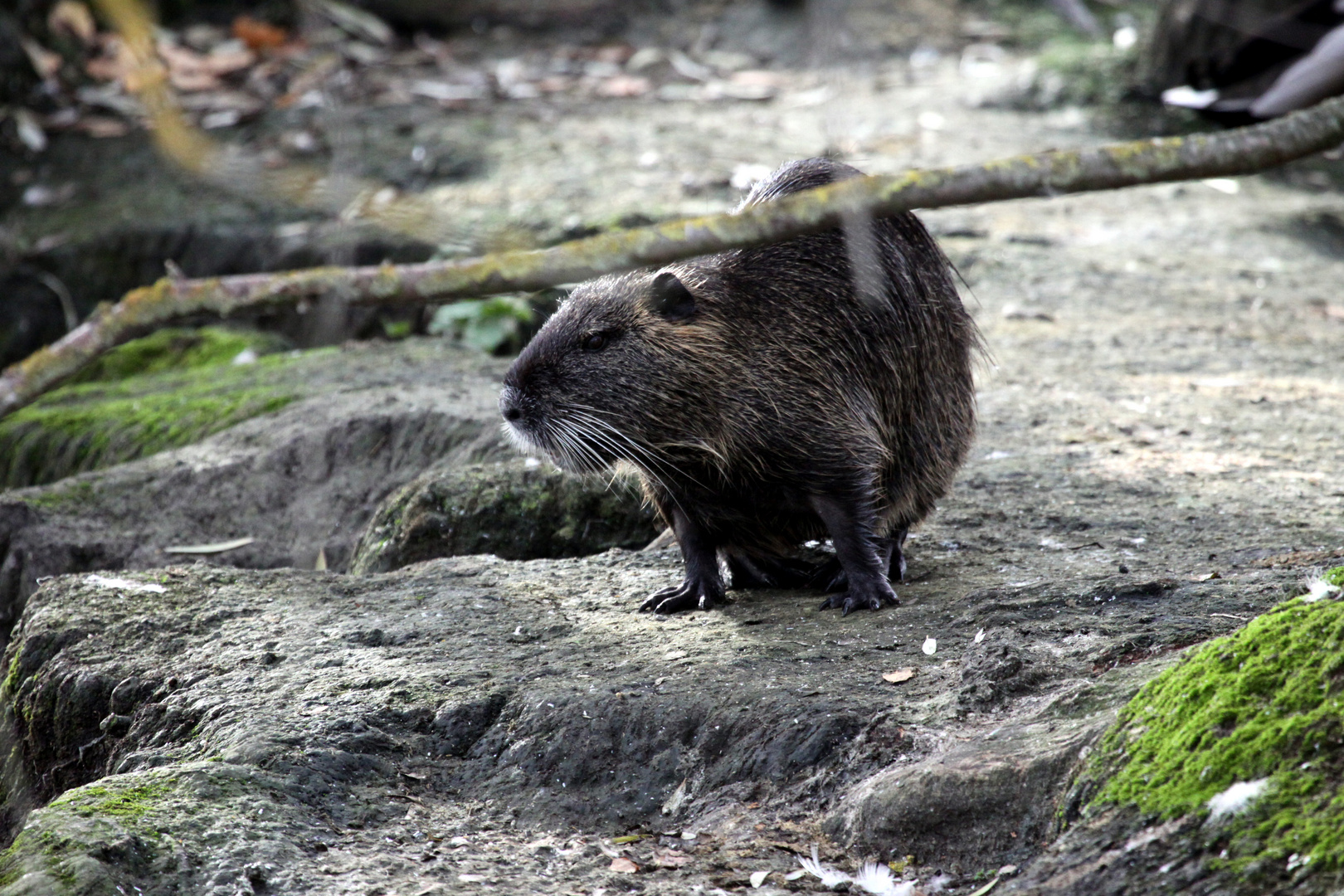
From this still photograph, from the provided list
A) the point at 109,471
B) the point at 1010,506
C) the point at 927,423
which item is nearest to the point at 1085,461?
the point at 1010,506

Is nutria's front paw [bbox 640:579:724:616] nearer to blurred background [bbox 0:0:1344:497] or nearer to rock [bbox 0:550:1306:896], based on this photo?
rock [bbox 0:550:1306:896]

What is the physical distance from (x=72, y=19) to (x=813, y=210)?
6.83 m

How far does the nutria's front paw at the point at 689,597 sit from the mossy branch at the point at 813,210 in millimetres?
1853

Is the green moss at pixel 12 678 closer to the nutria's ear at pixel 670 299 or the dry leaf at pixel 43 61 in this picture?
the nutria's ear at pixel 670 299

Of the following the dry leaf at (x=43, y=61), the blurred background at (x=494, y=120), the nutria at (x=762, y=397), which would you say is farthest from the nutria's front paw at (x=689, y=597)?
the dry leaf at (x=43, y=61)

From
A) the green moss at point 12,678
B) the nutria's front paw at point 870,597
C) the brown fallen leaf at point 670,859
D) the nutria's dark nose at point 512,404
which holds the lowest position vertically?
the green moss at point 12,678

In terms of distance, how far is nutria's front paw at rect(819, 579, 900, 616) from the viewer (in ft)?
10.7

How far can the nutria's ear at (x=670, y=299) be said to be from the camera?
3361 millimetres

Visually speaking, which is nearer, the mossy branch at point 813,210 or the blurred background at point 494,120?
the mossy branch at point 813,210

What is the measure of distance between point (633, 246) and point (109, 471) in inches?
152

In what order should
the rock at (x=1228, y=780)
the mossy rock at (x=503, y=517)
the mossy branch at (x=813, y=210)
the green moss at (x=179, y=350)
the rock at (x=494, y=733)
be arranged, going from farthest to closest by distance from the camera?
the green moss at (x=179, y=350)
the mossy rock at (x=503, y=517)
the rock at (x=494, y=733)
the rock at (x=1228, y=780)
the mossy branch at (x=813, y=210)

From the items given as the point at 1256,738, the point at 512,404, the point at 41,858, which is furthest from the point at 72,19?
the point at 1256,738

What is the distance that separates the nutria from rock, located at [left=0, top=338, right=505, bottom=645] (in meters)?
1.24

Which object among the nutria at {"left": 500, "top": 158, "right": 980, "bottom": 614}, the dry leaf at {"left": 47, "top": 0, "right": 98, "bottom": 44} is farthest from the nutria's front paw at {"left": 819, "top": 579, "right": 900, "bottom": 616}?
the dry leaf at {"left": 47, "top": 0, "right": 98, "bottom": 44}
